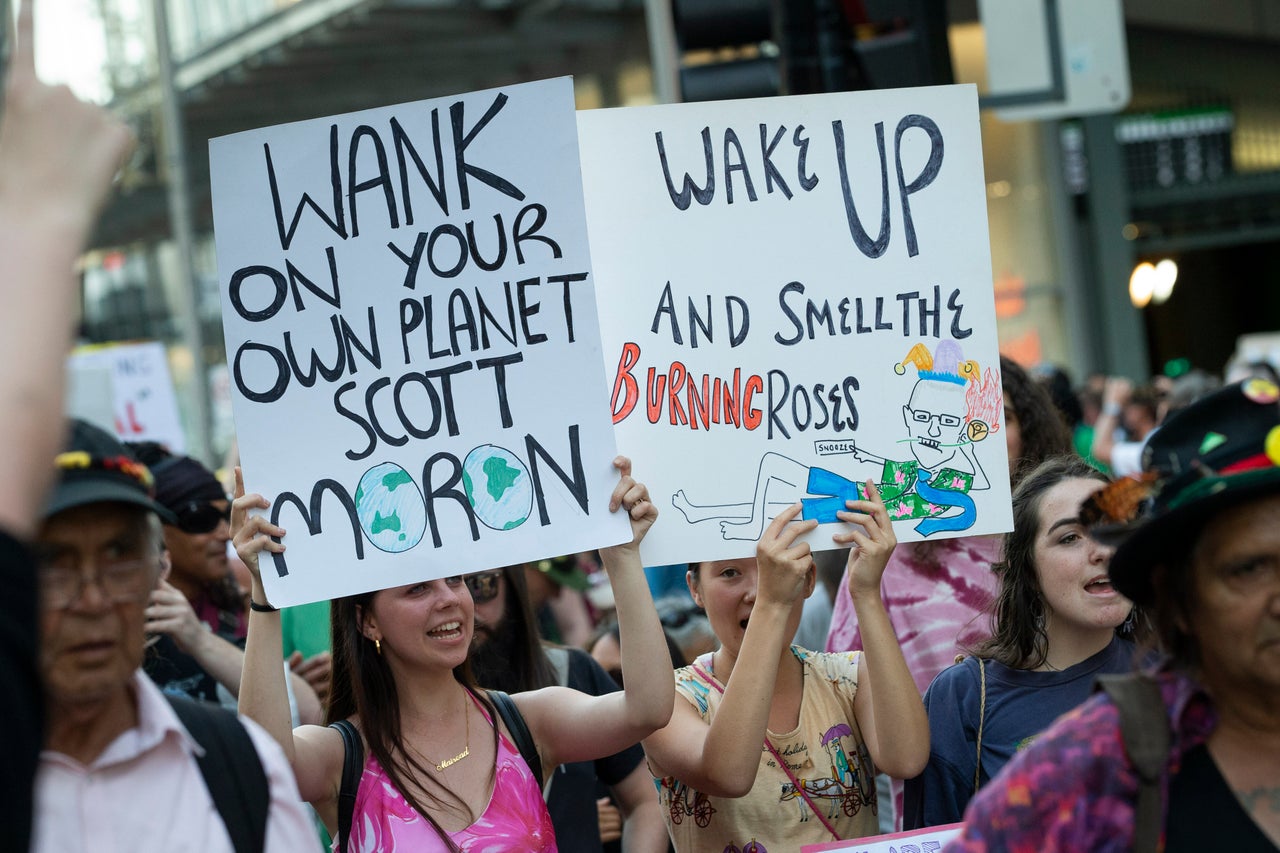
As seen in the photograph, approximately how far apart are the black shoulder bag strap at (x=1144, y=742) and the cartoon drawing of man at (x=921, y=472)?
1.12 meters

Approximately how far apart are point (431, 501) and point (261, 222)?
2.09 feet

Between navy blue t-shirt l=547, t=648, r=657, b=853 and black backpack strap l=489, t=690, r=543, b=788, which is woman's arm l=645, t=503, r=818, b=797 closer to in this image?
black backpack strap l=489, t=690, r=543, b=788

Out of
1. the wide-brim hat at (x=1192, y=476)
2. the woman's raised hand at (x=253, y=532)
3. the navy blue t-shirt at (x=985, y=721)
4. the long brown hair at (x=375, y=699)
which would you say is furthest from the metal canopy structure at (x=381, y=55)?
the wide-brim hat at (x=1192, y=476)

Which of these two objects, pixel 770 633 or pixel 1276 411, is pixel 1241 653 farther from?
pixel 770 633

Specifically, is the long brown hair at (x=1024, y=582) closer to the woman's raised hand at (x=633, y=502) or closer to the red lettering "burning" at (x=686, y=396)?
the red lettering "burning" at (x=686, y=396)

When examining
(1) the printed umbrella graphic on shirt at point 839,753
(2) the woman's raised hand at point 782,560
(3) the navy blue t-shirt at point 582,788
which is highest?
(2) the woman's raised hand at point 782,560

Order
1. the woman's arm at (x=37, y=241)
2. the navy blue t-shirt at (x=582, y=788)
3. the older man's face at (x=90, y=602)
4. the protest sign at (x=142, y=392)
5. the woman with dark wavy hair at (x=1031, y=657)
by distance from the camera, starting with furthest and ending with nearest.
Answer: the protest sign at (x=142, y=392) → the navy blue t-shirt at (x=582, y=788) → the woman with dark wavy hair at (x=1031, y=657) → the older man's face at (x=90, y=602) → the woman's arm at (x=37, y=241)

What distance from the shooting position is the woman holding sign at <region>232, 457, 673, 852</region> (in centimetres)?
261

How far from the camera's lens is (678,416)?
3.01 m

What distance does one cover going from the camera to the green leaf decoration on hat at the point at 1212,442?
188cm

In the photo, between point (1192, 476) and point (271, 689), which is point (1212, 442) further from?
point (271, 689)

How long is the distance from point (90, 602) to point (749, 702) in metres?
1.35

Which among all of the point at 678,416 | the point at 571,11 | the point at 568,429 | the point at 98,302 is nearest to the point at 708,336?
the point at 678,416

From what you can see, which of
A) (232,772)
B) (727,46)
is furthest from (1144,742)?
(727,46)
